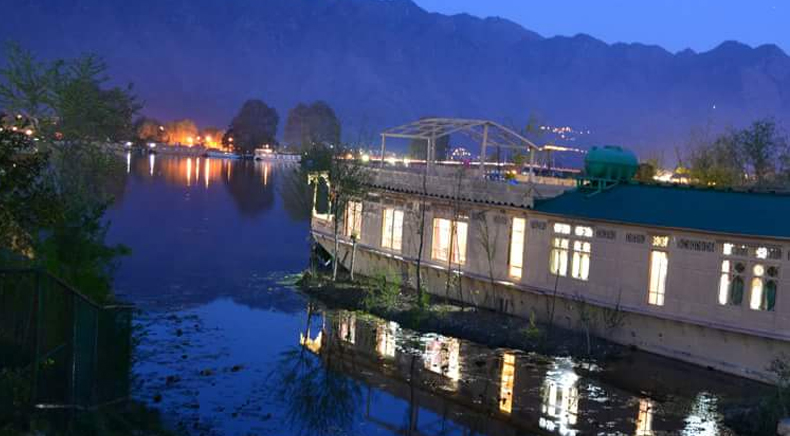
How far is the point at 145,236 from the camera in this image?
53031mm

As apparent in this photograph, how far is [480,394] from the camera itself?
20.2m

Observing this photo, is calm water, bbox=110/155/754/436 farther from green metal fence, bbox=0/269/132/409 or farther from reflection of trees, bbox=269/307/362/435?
green metal fence, bbox=0/269/132/409

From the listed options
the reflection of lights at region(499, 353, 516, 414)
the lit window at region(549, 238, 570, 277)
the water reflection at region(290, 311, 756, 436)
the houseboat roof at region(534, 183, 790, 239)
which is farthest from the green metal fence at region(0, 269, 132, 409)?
the houseboat roof at region(534, 183, 790, 239)

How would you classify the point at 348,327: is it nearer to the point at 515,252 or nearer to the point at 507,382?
the point at 515,252

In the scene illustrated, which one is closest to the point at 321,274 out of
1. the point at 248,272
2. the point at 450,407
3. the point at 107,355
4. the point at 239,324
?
the point at 248,272

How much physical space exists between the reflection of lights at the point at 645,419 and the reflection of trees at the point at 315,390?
588cm

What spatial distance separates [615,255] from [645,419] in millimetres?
6865

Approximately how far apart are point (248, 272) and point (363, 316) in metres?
12.5

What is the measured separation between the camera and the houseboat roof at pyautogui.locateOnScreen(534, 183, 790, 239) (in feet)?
73.6

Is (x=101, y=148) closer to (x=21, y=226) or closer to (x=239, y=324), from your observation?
(x=239, y=324)

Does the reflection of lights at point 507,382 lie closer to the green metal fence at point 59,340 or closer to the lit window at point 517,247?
the lit window at point 517,247

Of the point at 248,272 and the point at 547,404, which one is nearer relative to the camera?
the point at 547,404

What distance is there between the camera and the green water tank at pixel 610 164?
27.9 meters

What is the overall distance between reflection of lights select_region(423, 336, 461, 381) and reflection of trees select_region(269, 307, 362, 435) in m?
2.25
